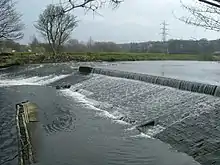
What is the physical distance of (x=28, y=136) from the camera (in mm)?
7480

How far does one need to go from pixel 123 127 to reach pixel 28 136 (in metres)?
2.64

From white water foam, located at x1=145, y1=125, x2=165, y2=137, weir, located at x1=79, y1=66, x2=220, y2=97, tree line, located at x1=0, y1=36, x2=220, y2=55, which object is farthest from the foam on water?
tree line, located at x1=0, y1=36, x2=220, y2=55

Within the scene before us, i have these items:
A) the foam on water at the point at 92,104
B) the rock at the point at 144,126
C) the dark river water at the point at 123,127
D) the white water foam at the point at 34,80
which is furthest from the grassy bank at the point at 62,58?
the rock at the point at 144,126

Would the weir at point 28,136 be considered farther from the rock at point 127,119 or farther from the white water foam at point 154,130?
the white water foam at point 154,130

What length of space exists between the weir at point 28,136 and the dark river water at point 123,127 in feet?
0.66

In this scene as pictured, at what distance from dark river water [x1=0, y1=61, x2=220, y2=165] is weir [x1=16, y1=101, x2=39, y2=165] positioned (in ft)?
0.66

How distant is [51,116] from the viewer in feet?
34.1

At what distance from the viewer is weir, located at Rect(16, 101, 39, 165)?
6.20 m

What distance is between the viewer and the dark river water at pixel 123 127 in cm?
668

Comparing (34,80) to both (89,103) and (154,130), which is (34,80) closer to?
(89,103)

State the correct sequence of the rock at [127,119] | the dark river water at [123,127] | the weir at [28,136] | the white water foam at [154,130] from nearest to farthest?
the weir at [28,136], the dark river water at [123,127], the white water foam at [154,130], the rock at [127,119]

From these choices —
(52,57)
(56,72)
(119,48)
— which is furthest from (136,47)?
(56,72)

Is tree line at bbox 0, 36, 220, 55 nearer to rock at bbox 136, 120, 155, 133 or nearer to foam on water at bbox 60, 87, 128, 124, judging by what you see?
foam on water at bbox 60, 87, 128, 124

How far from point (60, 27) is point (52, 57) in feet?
31.4
